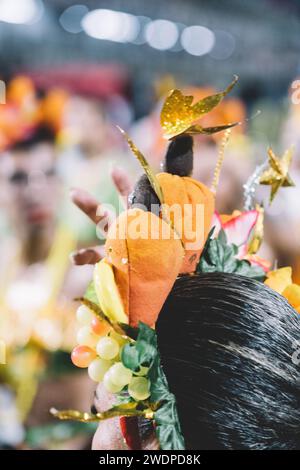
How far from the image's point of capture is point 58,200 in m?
2.28

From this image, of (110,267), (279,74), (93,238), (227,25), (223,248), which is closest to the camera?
(110,267)

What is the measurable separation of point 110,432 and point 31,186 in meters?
1.66

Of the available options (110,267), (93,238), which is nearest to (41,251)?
(93,238)

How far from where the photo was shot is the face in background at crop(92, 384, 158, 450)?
643mm

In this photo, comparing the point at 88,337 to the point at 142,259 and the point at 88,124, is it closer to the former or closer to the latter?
the point at 142,259

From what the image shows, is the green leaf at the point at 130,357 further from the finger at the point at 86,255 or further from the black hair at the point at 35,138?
the black hair at the point at 35,138

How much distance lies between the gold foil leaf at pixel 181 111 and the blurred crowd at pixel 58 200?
4.02 ft

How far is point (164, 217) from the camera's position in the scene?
24.8 inches


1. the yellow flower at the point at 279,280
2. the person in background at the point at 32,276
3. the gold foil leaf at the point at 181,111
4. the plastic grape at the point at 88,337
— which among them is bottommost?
the person in background at the point at 32,276

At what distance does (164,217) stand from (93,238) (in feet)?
5.31

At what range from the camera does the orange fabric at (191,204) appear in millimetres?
656

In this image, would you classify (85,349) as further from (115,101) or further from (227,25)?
(227,25)

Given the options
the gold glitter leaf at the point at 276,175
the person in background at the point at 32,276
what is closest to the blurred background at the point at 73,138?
the person in background at the point at 32,276

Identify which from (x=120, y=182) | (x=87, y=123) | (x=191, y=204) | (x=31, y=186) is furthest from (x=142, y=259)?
(x=87, y=123)
